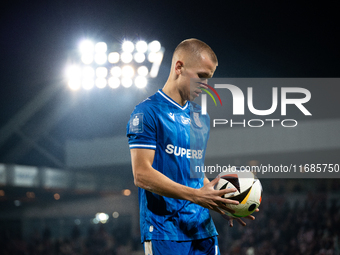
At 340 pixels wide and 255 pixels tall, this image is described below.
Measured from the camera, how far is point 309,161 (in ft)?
29.7

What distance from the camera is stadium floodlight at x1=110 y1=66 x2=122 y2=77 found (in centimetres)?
836

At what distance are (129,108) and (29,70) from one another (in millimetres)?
2813

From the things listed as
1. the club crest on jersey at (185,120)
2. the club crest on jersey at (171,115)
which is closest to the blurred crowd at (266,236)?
the club crest on jersey at (185,120)

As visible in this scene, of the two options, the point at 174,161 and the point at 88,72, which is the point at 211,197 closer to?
the point at 174,161

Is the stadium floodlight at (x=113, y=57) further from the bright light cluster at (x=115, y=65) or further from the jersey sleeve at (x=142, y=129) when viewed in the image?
the jersey sleeve at (x=142, y=129)

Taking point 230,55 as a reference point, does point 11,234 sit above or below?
below

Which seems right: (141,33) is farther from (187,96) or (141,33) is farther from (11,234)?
(11,234)

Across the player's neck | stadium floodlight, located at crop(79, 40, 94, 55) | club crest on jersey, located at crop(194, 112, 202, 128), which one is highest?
stadium floodlight, located at crop(79, 40, 94, 55)

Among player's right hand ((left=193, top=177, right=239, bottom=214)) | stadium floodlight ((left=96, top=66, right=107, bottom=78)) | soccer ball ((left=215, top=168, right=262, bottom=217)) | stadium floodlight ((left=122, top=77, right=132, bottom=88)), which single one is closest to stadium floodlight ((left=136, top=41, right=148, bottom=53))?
Answer: stadium floodlight ((left=122, top=77, right=132, bottom=88))

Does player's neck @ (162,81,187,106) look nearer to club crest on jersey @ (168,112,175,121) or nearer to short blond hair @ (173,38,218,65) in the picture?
club crest on jersey @ (168,112,175,121)

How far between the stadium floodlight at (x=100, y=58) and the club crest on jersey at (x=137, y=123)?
22.7ft

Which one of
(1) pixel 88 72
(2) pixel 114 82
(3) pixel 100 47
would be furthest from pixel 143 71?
(1) pixel 88 72

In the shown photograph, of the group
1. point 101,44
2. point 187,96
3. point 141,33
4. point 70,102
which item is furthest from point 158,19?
point 187,96

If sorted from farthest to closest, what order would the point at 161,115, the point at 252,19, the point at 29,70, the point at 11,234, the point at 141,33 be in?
1. the point at 11,234
2. the point at 29,70
3. the point at 141,33
4. the point at 252,19
5. the point at 161,115
